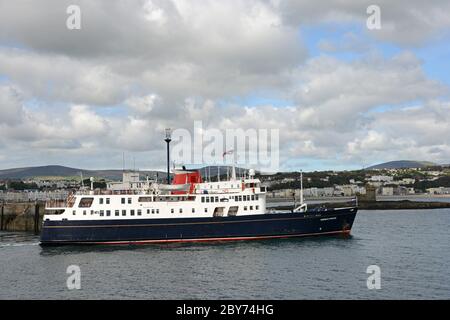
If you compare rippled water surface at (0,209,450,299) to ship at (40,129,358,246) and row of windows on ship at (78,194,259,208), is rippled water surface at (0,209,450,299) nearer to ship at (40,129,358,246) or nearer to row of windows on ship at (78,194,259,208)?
ship at (40,129,358,246)

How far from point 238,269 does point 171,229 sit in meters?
13.1

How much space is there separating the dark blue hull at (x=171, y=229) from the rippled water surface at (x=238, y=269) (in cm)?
128

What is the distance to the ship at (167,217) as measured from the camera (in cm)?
4194

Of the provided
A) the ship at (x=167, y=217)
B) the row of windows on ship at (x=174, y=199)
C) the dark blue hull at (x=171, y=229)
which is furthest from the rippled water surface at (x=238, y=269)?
the row of windows on ship at (x=174, y=199)

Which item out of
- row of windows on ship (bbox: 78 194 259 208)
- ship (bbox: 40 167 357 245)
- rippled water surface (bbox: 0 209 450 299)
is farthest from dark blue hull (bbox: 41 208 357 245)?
row of windows on ship (bbox: 78 194 259 208)

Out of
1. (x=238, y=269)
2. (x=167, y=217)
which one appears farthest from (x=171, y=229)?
(x=238, y=269)

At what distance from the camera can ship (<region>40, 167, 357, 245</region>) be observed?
1651 inches

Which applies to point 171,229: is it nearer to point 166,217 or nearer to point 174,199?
point 166,217

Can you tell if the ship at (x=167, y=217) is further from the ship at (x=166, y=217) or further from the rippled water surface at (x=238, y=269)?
the rippled water surface at (x=238, y=269)

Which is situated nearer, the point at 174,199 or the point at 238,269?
the point at 238,269

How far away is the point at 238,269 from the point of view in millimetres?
30422

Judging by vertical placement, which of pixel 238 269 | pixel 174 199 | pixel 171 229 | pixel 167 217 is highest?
pixel 174 199
